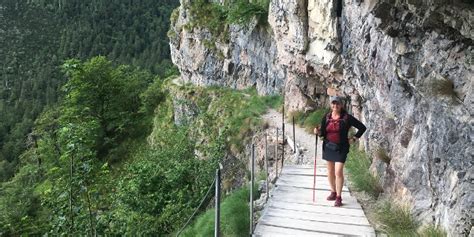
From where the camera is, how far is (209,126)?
18.5m

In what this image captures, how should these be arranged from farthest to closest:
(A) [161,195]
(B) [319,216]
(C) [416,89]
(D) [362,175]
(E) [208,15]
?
(E) [208,15] < (A) [161,195] < (D) [362,175] < (B) [319,216] < (C) [416,89]

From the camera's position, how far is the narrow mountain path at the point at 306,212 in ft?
16.9

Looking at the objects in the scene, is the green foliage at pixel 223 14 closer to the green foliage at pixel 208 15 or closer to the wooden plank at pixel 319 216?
the green foliage at pixel 208 15

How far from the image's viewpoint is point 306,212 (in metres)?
5.78

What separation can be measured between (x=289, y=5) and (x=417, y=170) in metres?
9.83

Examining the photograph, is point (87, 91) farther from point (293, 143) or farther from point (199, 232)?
point (199, 232)

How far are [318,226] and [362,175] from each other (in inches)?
78.1

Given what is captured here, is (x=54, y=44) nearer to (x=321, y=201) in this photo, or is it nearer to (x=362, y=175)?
(x=362, y=175)

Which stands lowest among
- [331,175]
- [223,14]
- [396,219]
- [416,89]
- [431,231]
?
[396,219]

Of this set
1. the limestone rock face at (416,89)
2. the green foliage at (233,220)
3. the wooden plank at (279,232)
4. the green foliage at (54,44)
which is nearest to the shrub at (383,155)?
the limestone rock face at (416,89)

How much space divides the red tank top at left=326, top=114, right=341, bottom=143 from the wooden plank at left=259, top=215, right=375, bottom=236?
4.00 ft

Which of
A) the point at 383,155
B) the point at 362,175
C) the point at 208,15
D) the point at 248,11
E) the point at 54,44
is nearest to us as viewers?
the point at 383,155

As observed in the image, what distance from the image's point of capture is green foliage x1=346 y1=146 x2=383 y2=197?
6486 millimetres

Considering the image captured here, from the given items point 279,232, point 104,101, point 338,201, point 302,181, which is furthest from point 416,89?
point 104,101
